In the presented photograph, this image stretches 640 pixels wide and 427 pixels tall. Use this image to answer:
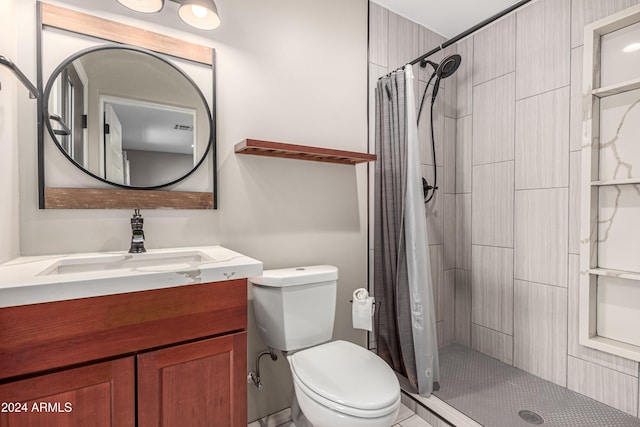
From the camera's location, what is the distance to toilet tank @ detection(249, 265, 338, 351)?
146 centimetres

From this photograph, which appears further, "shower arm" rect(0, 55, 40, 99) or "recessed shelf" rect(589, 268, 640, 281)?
"recessed shelf" rect(589, 268, 640, 281)

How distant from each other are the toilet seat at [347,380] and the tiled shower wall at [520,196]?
4.16 ft

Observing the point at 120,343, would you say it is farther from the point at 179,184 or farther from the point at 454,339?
the point at 454,339

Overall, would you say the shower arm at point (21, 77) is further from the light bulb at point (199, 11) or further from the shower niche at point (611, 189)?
the shower niche at point (611, 189)

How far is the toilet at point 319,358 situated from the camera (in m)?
1.12

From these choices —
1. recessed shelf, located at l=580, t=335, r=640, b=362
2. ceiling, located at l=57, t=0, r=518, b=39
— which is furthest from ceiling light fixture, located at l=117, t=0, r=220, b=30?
recessed shelf, located at l=580, t=335, r=640, b=362

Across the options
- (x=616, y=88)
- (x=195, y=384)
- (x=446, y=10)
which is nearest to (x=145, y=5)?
(x=195, y=384)

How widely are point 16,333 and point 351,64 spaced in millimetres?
2000

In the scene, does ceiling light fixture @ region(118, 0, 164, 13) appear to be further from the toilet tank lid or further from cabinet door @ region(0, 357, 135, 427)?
cabinet door @ region(0, 357, 135, 427)

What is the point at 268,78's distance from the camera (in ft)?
5.61

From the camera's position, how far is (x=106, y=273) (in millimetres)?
918

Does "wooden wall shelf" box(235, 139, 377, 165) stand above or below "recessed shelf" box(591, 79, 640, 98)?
below

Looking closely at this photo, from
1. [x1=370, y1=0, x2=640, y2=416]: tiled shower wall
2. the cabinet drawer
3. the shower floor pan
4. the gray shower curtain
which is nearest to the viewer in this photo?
the cabinet drawer

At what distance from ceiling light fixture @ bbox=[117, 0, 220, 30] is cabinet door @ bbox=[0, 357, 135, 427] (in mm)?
1368
